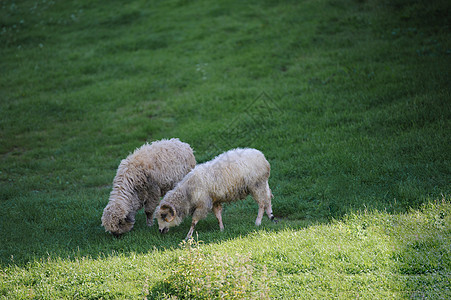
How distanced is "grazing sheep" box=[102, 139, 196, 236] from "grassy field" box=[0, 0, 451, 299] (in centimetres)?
47

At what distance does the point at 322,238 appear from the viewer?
6.46 meters

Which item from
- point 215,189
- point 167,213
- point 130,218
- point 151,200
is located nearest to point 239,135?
point 151,200

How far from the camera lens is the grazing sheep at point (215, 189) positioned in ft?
24.5

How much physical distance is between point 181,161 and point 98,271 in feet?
10.9

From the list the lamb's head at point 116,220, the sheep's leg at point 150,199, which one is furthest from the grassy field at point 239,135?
the sheep's leg at point 150,199

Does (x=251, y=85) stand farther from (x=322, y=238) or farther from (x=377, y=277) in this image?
Result: (x=377, y=277)

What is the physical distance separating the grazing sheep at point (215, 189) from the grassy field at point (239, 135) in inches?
16.1

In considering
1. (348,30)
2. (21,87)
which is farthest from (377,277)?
(21,87)

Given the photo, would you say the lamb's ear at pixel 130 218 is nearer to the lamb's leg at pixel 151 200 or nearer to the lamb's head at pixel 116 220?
the lamb's head at pixel 116 220

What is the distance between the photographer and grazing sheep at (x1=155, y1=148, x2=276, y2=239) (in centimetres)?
745

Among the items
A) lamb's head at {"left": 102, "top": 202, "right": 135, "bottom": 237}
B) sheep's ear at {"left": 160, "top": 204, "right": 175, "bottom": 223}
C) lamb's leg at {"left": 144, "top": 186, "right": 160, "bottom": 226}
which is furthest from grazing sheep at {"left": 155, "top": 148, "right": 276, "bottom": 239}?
lamb's leg at {"left": 144, "top": 186, "right": 160, "bottom": 226}

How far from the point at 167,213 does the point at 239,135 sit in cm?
550

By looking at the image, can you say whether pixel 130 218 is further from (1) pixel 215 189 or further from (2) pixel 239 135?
(2) pixel 239 135

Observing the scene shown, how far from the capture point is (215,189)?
752 centimetres
